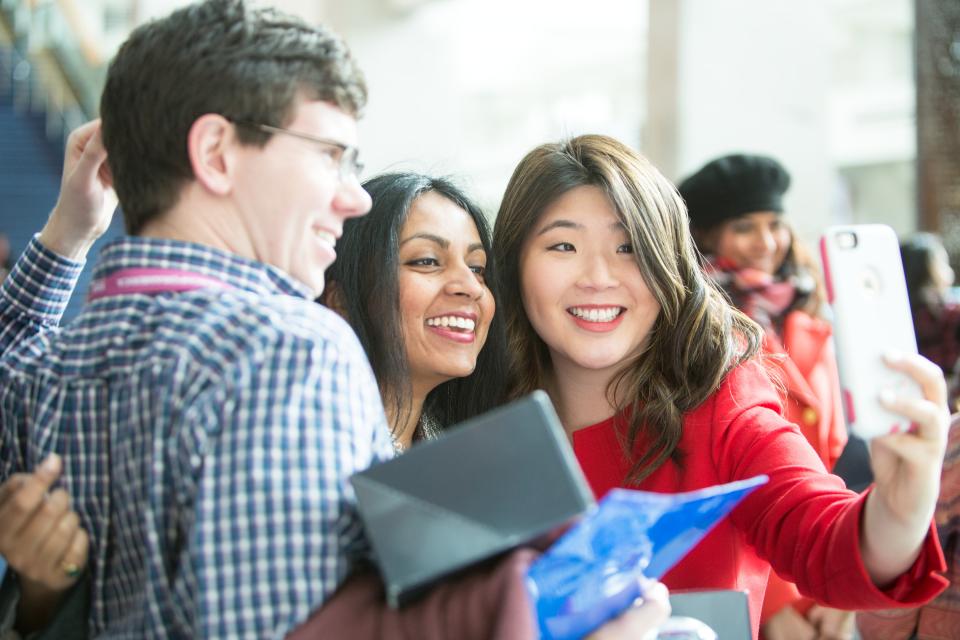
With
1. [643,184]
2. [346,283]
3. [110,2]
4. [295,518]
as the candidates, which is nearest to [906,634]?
[643,184]

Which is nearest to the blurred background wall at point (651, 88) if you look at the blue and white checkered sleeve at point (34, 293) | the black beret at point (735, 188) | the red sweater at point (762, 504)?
the black beret at point (735, 188)

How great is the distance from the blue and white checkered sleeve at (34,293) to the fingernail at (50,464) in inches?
17.4

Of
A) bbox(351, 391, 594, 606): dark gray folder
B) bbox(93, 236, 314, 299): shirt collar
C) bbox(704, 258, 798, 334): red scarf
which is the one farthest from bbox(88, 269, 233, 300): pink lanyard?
bbox(704, 258, 798, 334): red scarf

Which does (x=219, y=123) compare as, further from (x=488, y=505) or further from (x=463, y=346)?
(x=463, y=346)

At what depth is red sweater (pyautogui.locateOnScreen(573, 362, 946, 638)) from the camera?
1.40 metres

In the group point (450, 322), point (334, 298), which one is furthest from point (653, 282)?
point (334, 298)

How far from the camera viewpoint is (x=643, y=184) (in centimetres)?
215

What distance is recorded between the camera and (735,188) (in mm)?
3713

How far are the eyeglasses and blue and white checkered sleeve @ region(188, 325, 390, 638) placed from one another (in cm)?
30

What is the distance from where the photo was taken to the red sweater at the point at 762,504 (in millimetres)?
1396

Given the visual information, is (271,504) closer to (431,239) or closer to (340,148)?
(340,148)

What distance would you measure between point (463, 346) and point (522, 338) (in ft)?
0.97

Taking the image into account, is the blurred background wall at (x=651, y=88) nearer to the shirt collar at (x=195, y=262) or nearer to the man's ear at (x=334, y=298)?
the man's ear at (x=334, y=298)

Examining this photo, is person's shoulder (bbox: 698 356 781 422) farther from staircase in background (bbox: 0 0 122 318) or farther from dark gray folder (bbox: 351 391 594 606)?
staircase in background (bbox: 0 0 122 318)
